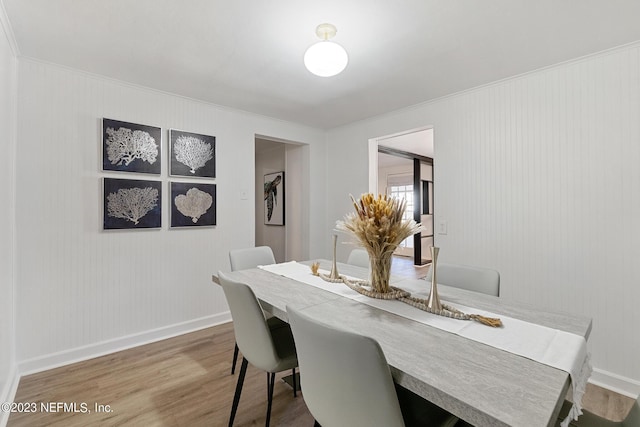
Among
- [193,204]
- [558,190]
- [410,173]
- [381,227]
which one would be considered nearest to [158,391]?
[193,204]

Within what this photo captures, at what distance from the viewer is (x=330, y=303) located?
1.41 metres

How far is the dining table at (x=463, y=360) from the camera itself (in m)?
0.68

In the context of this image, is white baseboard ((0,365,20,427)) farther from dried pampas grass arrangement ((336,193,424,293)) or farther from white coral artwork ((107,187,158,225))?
dried pampas grass arrangement ((336,193,424,293))

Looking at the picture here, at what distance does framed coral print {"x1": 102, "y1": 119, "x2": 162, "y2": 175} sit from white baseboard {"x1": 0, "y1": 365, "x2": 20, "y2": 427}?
1548mm

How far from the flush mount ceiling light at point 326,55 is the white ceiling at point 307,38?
5cm

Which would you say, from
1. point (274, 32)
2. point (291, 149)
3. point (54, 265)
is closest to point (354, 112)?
point (291, 149)

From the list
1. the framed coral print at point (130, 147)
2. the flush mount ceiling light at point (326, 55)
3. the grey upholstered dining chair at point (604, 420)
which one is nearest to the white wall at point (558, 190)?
→ the grey upholstered dining chair at point (604, 420)

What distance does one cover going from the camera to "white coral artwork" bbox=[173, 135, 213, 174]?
9.33ft

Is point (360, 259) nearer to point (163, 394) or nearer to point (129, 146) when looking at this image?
point (163, 394)

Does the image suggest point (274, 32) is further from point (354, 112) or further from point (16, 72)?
point (16, 72)

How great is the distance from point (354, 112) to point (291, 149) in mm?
1279

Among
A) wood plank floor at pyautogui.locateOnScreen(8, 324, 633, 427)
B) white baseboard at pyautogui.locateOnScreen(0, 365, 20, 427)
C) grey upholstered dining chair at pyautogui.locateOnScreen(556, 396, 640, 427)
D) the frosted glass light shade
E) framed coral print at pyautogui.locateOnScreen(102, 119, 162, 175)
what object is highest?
the frosted glass light shade

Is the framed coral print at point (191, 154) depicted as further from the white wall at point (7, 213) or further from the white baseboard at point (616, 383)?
the white baseboard at point (616, 383)

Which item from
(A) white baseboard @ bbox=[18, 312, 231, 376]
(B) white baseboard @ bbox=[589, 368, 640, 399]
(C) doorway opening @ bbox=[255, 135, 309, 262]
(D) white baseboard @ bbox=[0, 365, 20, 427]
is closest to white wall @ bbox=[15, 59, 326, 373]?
(A) white baseboard @ bbox=[18, 312, 231, 376]
